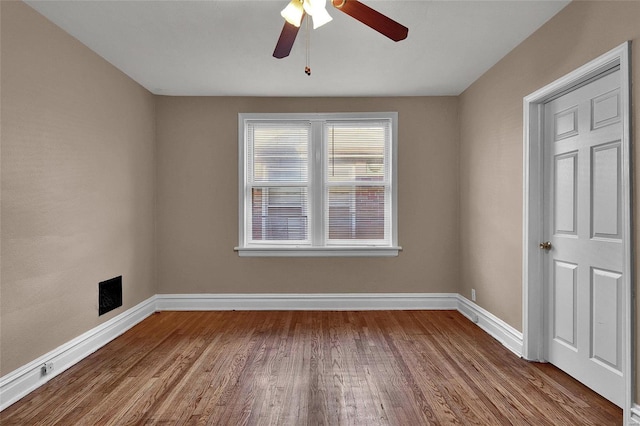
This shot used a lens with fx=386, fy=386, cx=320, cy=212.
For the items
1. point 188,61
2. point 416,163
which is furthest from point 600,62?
point 188,61

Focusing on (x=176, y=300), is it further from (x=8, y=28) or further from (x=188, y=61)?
(x=8, y=28)

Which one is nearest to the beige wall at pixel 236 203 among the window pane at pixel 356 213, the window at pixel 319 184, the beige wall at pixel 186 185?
the beige wall at pixel 186 185

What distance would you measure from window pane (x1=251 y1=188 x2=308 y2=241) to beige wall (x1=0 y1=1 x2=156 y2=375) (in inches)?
54.4

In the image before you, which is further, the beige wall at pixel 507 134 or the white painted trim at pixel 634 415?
the beige wall at pixel 507 134

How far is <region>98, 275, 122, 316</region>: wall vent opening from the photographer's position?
350 cm

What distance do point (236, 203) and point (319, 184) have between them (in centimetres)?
104

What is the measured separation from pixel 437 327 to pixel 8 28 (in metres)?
4.24

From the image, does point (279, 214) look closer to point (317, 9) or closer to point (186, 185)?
point (186, 185)

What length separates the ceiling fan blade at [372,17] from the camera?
1.88 meters

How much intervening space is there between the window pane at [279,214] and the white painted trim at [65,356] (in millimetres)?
1611

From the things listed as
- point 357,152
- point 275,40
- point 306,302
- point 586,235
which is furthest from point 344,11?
point 306,302

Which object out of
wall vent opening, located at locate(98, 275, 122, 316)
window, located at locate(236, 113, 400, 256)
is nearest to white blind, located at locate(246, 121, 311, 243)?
window, located at locate(236, 113, 400, 256)

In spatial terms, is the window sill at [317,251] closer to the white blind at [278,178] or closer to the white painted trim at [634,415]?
the white blind at [278,178]

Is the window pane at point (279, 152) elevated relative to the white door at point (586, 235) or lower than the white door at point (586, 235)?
elevated
